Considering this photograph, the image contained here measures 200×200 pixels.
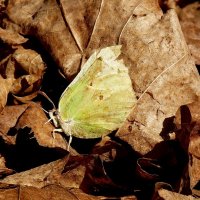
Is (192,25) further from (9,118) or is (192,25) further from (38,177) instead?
(38,177)

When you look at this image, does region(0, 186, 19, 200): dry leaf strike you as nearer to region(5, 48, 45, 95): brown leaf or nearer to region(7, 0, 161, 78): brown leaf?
region(5, 48, 45, 95): brown leaf

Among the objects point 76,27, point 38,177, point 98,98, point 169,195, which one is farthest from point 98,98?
point 169,195

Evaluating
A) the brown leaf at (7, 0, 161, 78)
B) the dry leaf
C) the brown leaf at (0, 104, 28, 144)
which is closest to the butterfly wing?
the brown leaf at (7, 0, 161, 78)

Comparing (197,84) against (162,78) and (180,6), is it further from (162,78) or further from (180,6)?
(180,6)

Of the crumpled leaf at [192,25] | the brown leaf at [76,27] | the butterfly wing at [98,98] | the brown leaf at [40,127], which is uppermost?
the brown leaf at [76,27]

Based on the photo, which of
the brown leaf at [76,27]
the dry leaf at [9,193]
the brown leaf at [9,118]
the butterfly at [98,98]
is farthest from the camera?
the brown leaf at [76,27]

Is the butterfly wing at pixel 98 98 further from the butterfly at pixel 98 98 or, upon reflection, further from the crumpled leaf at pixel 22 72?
the crumpled leaf at pixel 22 72

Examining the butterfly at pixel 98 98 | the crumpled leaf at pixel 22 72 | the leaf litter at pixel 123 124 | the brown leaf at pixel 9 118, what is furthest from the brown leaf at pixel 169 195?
the crumpled leaf at pixel 22 72
